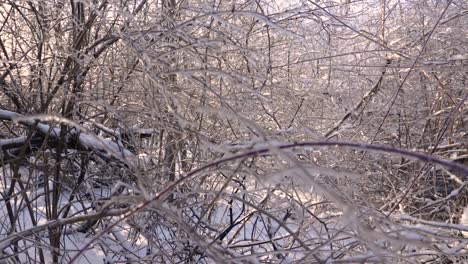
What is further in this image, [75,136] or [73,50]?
[75,136]

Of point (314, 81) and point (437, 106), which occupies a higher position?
point (437, 106)

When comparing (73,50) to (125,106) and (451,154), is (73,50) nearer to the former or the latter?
(125,106)

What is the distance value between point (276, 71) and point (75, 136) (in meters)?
1.40

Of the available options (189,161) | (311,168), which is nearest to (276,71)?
(189,161)

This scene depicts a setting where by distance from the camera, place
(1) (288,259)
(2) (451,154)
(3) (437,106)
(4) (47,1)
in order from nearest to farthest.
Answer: (1) (288,259)
(4) (47,1)
(2) (451,154)
(3) (437,106)

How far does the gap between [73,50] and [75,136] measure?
1.59 ft

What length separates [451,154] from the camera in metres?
3.74

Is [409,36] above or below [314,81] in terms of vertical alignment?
above

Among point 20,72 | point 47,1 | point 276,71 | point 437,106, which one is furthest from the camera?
point 437,106

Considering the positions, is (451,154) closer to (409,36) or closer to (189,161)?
(409,36)

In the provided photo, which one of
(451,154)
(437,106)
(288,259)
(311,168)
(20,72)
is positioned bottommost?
(311,168)

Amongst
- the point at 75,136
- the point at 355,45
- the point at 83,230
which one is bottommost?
the point at 83,230

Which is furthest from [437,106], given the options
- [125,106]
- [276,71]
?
[125,106]

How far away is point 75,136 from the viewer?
2.67 meters
